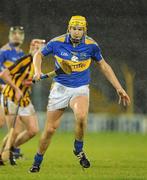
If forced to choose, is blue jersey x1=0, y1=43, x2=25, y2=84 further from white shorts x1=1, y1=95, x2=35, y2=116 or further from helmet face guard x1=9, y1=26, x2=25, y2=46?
white shorts x1=1, y1=95, x2=35, y2=116

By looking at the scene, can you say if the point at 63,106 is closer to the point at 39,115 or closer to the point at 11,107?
the point at 11,107

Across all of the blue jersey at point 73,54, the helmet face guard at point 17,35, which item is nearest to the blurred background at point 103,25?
the helmet face guard at point 17,35

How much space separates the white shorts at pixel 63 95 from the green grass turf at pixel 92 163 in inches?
36.8

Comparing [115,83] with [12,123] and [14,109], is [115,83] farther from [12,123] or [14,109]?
[14,109]

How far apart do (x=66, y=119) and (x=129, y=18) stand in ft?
53.6

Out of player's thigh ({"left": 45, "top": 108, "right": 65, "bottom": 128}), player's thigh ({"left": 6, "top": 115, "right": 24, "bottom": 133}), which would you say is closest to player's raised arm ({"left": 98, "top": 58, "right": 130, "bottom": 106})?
player's thigh ({"left": 45, "top": 108, "right": 65, "bottom": 128})

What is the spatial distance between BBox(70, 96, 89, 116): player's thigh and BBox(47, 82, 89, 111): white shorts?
69 mm

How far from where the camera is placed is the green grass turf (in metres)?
13.4

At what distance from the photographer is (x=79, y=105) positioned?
1388 centimetres

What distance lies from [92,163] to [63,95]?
106 inches

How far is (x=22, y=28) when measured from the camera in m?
17.8

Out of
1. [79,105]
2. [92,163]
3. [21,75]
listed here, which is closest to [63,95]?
[79,105]

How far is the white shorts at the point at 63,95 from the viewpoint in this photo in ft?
46.0

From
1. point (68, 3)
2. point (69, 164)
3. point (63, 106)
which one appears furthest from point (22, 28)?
point (63, 106)
